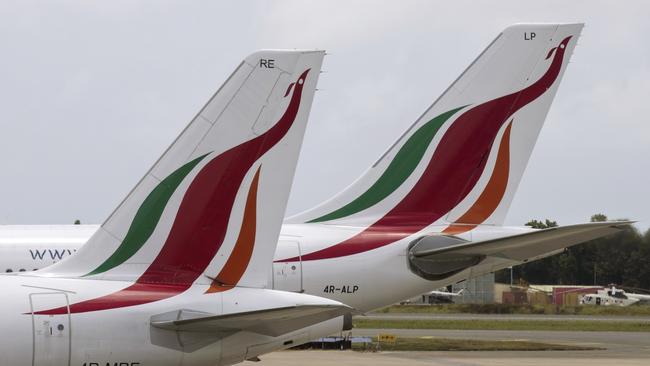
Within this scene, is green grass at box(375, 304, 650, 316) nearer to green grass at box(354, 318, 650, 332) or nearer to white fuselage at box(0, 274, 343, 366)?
green grass at box(354, 318, 650, 332)

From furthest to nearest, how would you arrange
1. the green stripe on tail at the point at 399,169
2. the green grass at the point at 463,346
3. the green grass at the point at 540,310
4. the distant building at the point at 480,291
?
the distant building at the point at 480,291 < the green grass at the point at 540,310 < the green grass at the point at 463,346 < the green stripe on tail at the point at 399,169

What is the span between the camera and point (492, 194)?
969 inches

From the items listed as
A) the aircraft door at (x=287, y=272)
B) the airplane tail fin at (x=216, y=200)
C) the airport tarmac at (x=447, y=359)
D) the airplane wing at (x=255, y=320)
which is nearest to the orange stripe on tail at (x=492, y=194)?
the aircraft door at (x=287, y=272)

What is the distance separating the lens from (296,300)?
1530 centimetres

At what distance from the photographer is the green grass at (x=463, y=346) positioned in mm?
37438

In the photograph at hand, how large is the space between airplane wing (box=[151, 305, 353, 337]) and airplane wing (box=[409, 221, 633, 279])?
5178mm

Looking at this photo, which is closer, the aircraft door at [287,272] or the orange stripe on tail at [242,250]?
the orange stripe on tail at [242,250]

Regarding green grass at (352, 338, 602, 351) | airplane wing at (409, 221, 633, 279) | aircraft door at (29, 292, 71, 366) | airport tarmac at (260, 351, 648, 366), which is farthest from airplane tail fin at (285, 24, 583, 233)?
green grass at (352, 338, 602, 351)

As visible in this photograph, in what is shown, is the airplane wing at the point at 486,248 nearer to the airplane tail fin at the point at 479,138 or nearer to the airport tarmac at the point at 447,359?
the airplane tail fin at the point at 479,138

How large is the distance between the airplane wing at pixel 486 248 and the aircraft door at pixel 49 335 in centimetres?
770

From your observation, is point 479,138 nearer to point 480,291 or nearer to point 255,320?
point 255,320

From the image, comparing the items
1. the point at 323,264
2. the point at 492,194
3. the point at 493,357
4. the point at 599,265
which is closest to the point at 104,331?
the point at 323,264

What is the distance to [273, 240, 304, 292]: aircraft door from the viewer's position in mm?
22016

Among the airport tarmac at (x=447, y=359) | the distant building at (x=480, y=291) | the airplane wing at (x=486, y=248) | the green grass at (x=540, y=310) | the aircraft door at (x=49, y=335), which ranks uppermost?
the distant building at (x=480, y=291)
